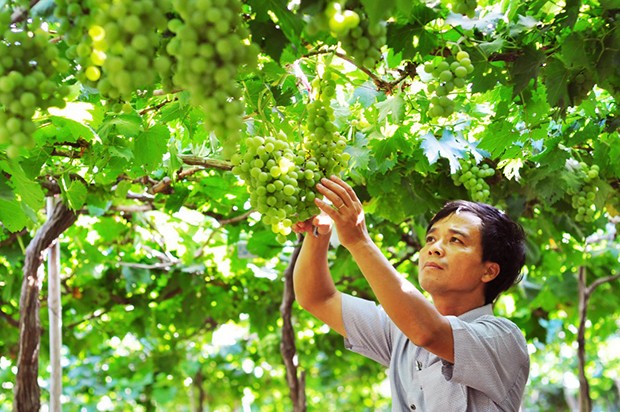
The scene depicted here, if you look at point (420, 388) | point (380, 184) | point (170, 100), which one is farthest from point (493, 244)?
point (170, 100)

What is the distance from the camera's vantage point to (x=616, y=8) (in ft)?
6.70

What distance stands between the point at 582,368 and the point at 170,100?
13.7 feet

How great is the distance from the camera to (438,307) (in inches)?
108

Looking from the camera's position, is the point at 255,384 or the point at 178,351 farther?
Result: the point at 255,384

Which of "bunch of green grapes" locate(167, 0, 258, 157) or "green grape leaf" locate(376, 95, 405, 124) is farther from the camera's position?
"green grape leaf" locate(376, 95, 405, 124)

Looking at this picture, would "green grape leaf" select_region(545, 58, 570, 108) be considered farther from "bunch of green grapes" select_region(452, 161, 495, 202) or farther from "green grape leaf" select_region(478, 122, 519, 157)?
"bunch of green grapes" select_region(452, 161, 495, 202)

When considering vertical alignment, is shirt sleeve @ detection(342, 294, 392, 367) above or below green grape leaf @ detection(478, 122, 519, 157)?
below

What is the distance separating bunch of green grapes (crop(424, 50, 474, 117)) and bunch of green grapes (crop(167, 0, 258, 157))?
68 centimetres

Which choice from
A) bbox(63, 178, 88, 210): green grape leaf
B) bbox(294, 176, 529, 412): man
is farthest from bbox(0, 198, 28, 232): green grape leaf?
bbox(294, 176, 529, 412): man

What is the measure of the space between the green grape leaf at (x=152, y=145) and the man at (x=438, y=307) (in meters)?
0.67

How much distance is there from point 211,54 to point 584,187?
2769 millimetres

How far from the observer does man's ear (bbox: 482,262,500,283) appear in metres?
2.74

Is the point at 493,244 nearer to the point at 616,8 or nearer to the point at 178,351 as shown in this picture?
the point at 616,8

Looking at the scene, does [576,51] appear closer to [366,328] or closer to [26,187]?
[366,328]
